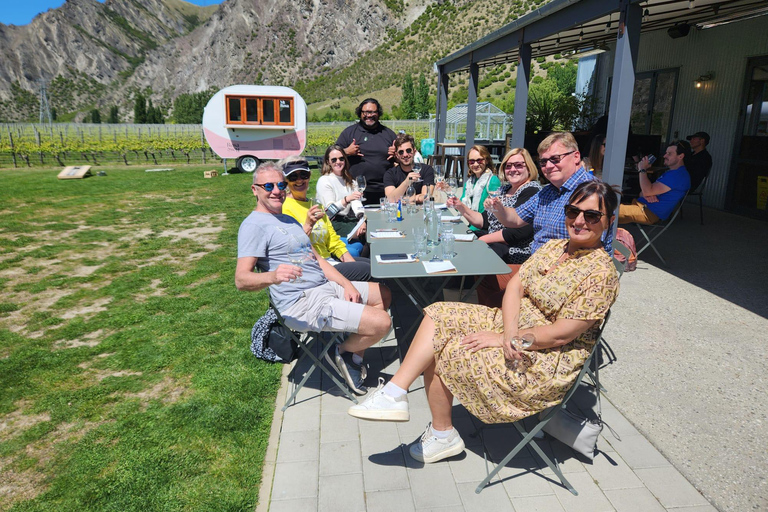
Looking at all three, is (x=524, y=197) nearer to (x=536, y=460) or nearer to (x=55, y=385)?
(x=536, y=460)

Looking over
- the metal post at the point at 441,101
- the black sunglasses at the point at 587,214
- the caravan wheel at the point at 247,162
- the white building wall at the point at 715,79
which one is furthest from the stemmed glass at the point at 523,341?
the caravan wheel at the point at 247,162

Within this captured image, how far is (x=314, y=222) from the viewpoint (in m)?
2.85

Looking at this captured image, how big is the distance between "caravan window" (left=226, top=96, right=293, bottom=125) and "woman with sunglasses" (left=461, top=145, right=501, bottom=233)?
1129cm

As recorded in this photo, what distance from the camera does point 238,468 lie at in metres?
2.11

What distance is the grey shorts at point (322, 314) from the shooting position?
243 centimetres

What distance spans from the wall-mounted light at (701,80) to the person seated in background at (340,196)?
636 centimetres

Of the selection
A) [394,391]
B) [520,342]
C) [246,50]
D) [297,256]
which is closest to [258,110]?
[297,256]

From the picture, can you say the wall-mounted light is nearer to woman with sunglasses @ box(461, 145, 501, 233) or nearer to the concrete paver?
woman with sunglasses @ box(461, 145, 501, 233)

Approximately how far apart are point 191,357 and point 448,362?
2002 millimetres

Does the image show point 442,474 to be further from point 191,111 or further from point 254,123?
point 191,111

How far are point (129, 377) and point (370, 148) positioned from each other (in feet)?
10.4

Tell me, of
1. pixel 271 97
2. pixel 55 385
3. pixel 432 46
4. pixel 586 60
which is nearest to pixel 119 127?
pixel 271 97

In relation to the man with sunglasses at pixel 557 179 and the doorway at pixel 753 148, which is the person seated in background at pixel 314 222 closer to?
the man with sunglasses at pixel 557 179

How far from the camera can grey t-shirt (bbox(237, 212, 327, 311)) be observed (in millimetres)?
2428
